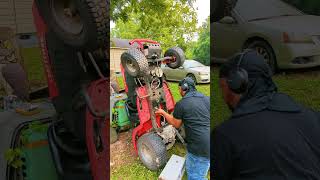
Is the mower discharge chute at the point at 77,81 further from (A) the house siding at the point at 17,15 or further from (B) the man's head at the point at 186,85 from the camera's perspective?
(B) the man's head at the point at 186,85

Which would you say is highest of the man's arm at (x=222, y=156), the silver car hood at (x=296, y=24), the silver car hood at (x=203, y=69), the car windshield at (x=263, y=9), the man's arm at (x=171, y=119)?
the car windshield at (x=263, y=9)

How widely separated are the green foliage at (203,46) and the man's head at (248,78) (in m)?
0.26

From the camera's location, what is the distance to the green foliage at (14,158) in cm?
318

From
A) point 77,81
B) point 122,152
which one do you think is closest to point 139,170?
point 122,152

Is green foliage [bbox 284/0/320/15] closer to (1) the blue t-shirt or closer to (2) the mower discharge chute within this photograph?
(1) the blue t-shirt

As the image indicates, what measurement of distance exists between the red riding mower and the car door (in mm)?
226

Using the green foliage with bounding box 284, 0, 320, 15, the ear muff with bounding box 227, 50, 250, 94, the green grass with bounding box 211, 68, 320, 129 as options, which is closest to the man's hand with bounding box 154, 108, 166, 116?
the green grass with bounding box 211, 68, 320, 129

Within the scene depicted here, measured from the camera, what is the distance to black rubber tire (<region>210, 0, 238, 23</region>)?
7.36ft

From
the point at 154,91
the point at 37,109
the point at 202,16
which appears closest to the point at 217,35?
the point at 202,16

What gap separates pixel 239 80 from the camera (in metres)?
1.90

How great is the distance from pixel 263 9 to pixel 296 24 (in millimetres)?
213

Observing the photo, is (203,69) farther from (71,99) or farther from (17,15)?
(17,15)

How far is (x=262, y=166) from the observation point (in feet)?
5.87

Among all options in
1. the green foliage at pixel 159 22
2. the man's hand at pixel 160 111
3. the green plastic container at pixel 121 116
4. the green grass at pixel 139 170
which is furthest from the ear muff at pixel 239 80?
the green plastic container at pixel 121 116
